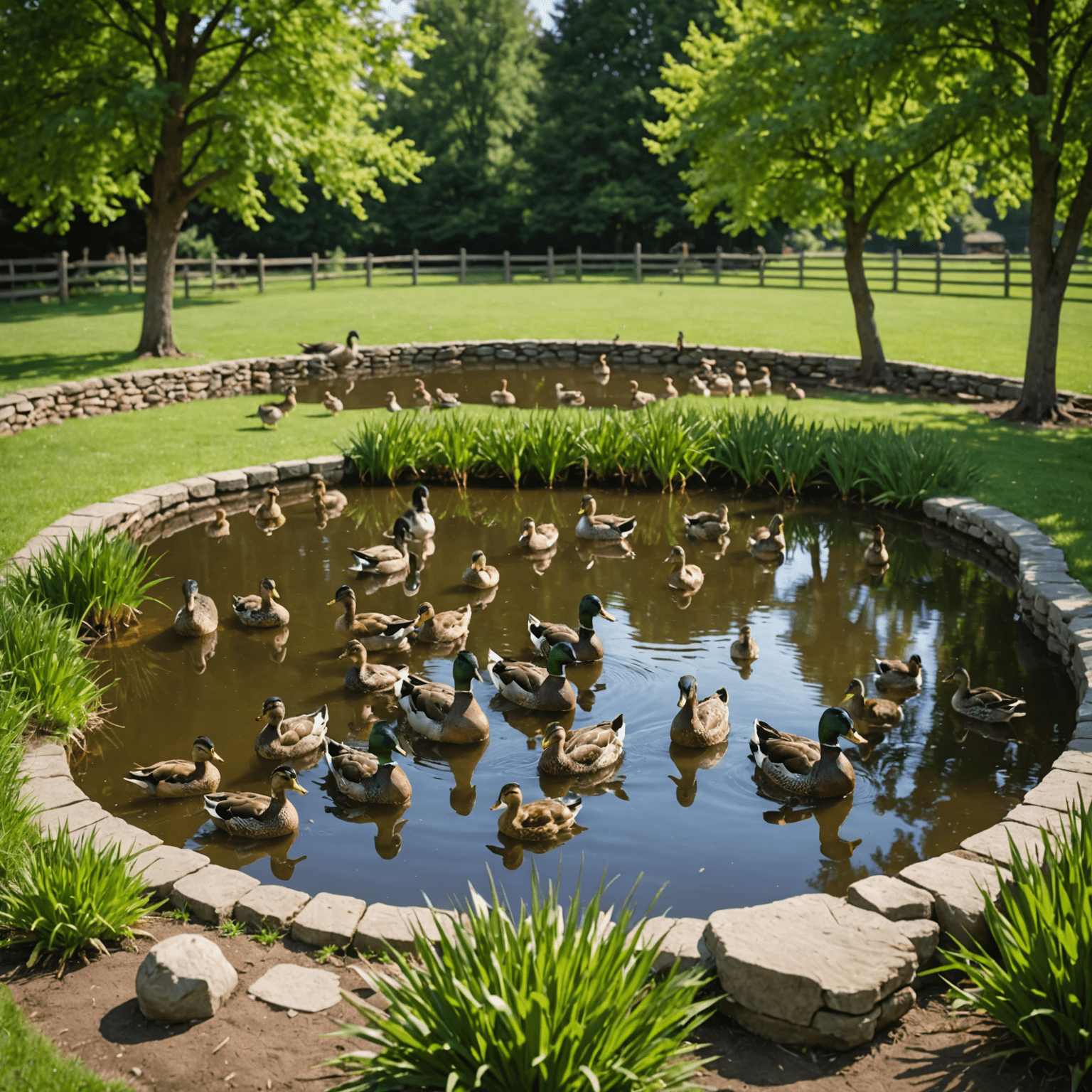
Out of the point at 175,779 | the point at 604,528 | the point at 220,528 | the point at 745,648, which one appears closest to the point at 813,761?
the point at 745,648

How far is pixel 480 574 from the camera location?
404 inches

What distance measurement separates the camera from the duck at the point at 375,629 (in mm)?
8789

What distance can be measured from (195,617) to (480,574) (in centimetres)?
279

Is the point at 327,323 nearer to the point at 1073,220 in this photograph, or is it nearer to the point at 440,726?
the point at 1073,220

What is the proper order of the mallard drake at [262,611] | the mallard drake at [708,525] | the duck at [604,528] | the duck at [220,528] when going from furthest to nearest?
the duck at [220,528] → the duck at [604,528] → the mallard drake at [708,525] → the mallard drake at [262,611]

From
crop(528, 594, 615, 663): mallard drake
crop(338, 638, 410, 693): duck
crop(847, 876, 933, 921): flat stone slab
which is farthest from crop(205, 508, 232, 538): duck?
crop(847, 876, 933, 921): flat stone slab

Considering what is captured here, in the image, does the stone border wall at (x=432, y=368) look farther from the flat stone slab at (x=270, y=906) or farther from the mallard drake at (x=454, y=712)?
the flat stone slab at (x=270, y=906)

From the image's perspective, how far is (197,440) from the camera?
52.1 feet

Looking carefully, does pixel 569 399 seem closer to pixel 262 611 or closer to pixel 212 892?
pixel 262 611

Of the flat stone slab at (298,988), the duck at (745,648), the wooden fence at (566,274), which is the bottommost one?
the flat stone slab at (298,988)

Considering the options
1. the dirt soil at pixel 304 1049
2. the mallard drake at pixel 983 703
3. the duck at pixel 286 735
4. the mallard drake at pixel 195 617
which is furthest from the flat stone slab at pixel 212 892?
the mallard drake at pixel 983 703

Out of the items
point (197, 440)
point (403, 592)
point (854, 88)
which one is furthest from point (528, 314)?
point (403, 592)

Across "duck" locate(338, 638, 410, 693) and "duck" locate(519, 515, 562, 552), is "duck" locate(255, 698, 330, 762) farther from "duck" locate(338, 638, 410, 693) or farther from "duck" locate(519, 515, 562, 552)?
"duck" locate(519, 515, 562, 552)

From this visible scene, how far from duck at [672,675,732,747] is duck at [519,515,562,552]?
14.7 feet
